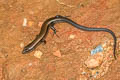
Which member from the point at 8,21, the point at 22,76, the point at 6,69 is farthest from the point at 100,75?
the point at 8,21

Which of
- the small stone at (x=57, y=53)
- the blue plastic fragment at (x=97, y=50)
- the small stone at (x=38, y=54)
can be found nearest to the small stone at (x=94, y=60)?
the blue plastic fragment at (x=97, y=50)

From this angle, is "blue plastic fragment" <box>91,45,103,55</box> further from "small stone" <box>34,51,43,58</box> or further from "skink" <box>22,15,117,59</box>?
"small stone" <box>34,51,43,58</box>

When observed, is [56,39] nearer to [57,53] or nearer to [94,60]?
[57,53]

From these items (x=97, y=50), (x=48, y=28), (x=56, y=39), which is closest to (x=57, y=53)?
(x=56, y=39)

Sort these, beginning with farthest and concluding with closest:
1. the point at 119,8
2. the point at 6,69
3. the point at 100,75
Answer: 1. the point at 119,8
2. the point at 6,69
3. the point at 100,75

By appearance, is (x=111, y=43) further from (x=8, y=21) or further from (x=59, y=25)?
(x=8, y=21)

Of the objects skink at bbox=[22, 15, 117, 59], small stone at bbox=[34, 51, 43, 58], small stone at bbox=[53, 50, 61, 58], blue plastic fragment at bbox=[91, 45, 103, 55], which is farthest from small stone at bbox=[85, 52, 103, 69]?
small stone at bbox=[34, 51, 43, 58]
